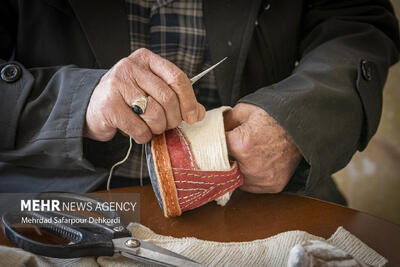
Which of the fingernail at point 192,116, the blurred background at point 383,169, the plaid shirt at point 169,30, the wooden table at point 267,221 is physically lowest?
the blurred background at point 383,169

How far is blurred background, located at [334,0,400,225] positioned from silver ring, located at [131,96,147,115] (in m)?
1.10

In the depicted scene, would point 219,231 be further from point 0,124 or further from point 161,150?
point 0,124

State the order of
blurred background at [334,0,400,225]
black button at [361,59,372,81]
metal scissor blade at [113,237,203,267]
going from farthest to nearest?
1. blurred background at [334,0,400,225]
2. black button at [361,59,372,81]
3. metal scissor blade at [113,237,203,267]

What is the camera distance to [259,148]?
1.97 feet

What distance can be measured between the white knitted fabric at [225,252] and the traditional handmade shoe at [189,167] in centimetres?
6

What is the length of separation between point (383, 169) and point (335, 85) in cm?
84

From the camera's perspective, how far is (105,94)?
21.2 inches

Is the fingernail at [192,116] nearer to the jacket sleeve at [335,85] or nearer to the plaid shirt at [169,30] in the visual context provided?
the jacket sleeve at [335,85]

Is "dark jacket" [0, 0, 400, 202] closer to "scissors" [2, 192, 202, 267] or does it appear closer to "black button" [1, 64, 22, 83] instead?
"black button" [1, 64, 22, 83]

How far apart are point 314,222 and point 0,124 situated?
1.75ft

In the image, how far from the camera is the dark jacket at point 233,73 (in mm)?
614

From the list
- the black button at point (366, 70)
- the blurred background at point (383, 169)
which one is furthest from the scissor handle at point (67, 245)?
the blurred background at point (383, 169)

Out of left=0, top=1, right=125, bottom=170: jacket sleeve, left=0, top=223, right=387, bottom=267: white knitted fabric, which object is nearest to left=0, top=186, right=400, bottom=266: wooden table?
left=0, top=223, right=387, bottom=267: white knitted fabric

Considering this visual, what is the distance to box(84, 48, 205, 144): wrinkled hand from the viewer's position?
52cm
